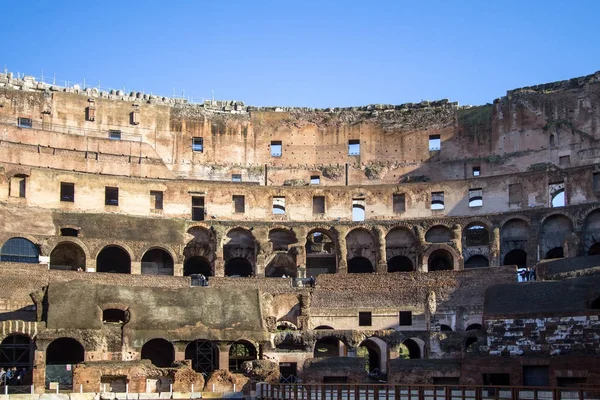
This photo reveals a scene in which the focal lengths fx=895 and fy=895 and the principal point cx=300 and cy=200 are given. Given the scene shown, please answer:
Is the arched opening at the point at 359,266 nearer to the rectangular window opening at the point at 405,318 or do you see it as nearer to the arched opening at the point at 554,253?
the rectangular window opening at the point at 405,318

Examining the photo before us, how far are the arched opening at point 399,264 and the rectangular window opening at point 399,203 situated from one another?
336 cm

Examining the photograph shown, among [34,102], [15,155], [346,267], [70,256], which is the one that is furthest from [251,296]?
[34,102]

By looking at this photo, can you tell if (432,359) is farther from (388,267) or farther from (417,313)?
(388,267)

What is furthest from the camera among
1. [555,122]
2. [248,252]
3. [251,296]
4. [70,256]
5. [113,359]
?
[555,122]

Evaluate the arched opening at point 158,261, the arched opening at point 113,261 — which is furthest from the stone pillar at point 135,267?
the arched opening at point 158,261

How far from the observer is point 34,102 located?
65.1 m

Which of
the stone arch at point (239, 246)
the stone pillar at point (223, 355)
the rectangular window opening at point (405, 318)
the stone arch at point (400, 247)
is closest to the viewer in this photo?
the stone pillar at point (223, 355)

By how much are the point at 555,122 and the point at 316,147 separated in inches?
724

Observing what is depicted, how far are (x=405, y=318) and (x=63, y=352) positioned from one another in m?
19.6

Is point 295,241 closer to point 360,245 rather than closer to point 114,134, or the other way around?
point 360,245

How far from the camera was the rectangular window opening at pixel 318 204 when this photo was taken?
63.5m

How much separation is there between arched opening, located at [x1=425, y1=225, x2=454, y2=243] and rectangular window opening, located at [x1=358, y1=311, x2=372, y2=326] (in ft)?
32.3

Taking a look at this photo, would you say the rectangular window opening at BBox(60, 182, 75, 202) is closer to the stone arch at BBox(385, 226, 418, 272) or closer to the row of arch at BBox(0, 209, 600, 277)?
the row of arch at BBox(0, 209, 600, 277)

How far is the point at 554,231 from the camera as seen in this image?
57.6 m
